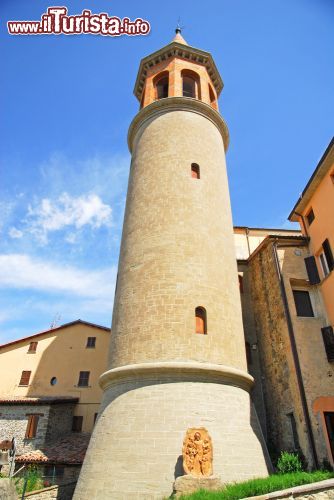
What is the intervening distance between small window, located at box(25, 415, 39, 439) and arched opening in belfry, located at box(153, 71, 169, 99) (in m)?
19.6

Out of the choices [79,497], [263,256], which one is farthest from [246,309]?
[79,497]

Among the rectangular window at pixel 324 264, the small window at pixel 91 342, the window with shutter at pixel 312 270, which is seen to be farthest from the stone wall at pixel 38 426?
the rectangular window at pixel 324 264

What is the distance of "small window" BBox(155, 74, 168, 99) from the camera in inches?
811

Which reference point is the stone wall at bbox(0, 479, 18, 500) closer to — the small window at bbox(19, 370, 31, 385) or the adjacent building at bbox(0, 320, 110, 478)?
the adjacent building at bbox(0, 320, 110, 478)

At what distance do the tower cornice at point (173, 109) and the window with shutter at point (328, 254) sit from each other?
832 cm

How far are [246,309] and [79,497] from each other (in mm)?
11270

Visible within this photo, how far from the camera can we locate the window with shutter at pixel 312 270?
15.7 meters

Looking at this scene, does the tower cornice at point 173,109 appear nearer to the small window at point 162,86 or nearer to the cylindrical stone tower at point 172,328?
the cylindrical stone tower at point 172,328

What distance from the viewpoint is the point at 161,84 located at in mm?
20984

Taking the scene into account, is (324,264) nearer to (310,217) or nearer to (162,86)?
(310,217)

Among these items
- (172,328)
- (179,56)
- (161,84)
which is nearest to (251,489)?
(172,328)

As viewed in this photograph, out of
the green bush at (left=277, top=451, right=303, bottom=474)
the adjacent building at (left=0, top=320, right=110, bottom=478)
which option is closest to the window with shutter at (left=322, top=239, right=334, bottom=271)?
the green bush at (left=277, top=451, right=303, bottom=474)

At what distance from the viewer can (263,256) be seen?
1778 centimetres

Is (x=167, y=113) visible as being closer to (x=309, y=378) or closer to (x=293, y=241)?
(x=293, y=241)
